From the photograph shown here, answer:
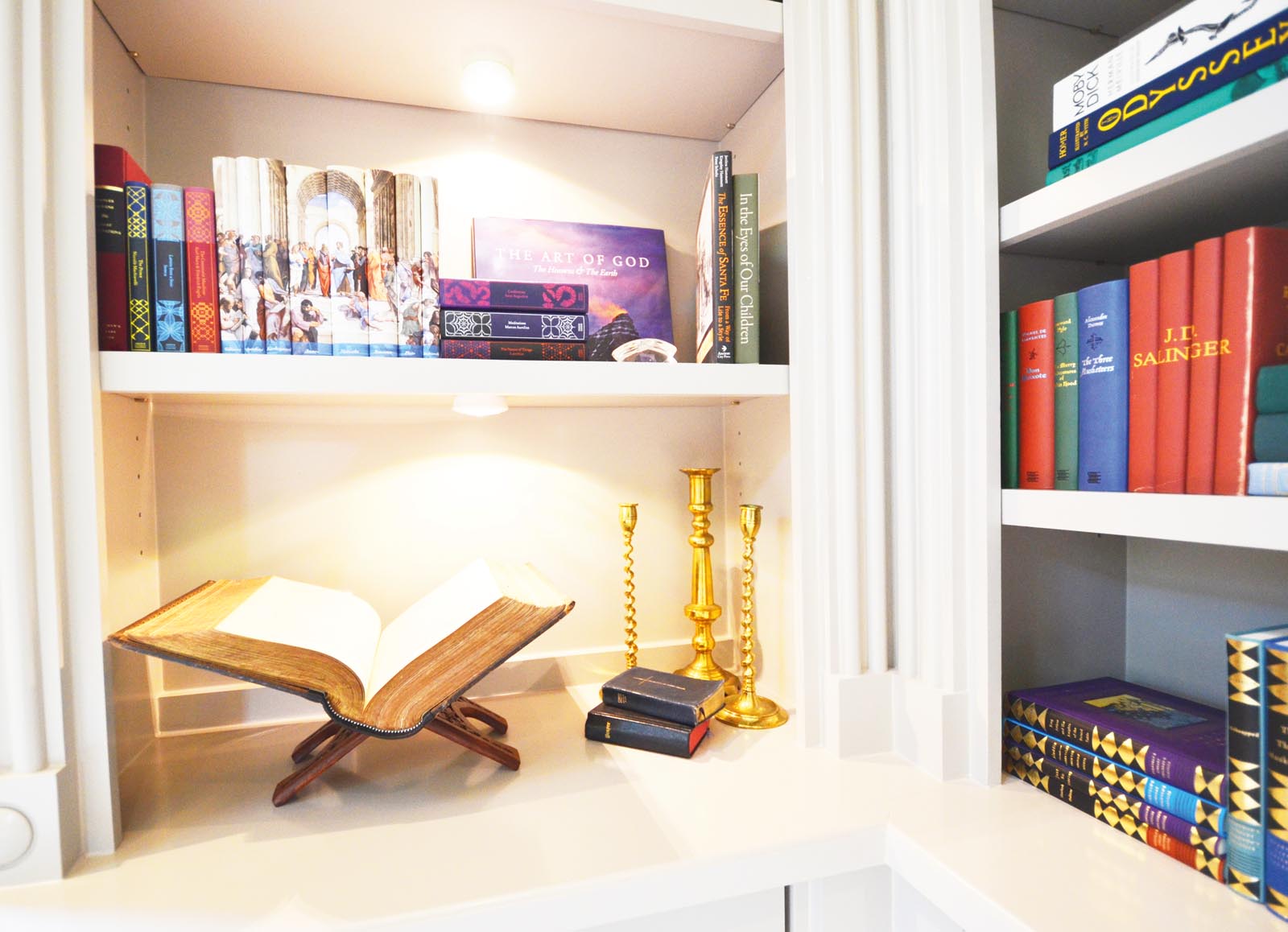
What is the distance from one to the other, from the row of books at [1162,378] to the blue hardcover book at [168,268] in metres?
0.97

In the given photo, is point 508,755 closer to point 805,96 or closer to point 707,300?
point 707,300

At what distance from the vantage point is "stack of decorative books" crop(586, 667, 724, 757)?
90 centimetres

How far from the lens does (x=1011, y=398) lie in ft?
2.63

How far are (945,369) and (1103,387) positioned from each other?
0.53 feet

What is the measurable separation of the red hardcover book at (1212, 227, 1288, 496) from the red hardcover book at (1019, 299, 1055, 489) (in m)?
0.17

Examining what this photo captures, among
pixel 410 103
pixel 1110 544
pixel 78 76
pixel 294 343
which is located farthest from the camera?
pixel 410 103

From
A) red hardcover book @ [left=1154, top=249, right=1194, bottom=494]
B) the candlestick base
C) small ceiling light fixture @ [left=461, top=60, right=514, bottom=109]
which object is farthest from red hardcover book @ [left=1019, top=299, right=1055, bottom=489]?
small ceiling light fixture @ [left=461, top=60, right=514, bottom=109]

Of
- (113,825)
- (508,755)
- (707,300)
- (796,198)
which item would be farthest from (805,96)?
(113,825)

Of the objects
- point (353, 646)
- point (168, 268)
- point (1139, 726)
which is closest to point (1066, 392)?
point (1139, 726)

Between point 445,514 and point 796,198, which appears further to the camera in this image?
point 445,514

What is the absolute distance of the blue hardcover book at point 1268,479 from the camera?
0.54 metres

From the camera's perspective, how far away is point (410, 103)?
43.9 inches

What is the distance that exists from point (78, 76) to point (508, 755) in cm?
88

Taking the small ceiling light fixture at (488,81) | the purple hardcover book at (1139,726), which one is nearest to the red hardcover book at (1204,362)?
the purple hardcover book at (1139,726)
